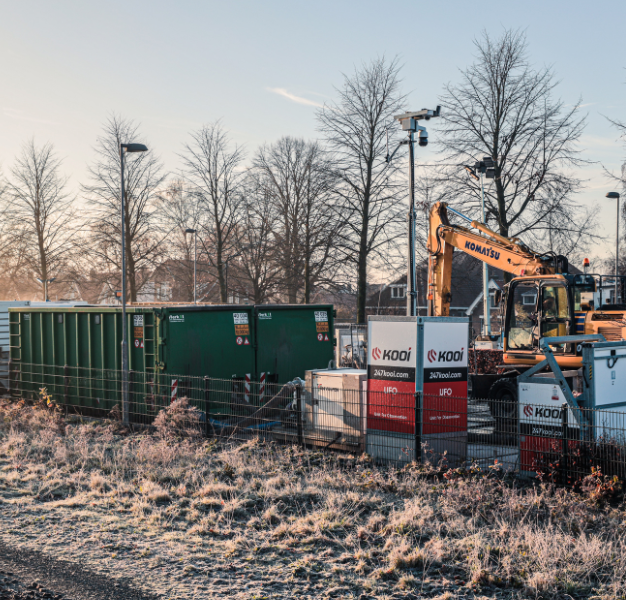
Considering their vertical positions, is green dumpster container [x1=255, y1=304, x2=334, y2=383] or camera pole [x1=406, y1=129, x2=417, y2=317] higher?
camera pole [x1=406, y1=129, x2=417, y2=317]

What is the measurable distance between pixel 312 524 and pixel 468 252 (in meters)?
11.6

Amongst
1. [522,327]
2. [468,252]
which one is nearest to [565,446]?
[522,327]

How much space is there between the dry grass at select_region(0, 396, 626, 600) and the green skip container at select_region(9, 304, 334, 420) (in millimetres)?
2560

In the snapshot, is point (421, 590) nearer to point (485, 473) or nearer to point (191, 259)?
point (485, 473)

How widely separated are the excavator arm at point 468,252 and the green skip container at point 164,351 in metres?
4.11

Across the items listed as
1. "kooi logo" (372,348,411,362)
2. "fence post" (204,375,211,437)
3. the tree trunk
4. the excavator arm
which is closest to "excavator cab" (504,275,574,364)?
the excavator arm

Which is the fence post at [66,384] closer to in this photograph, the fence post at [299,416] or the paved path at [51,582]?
the fence post at [299,416]

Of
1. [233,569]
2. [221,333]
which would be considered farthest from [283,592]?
[221,333]

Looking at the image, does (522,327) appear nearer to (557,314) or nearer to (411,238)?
(557,314)

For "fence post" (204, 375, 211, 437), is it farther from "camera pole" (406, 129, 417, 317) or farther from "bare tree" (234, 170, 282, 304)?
"bare tree" (234, 170, 282, 304)

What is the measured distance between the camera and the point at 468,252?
17266 millimetres

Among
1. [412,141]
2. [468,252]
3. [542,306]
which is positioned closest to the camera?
[542,306]

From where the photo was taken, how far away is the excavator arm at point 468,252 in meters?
15.6

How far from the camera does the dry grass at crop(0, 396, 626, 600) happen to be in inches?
222
